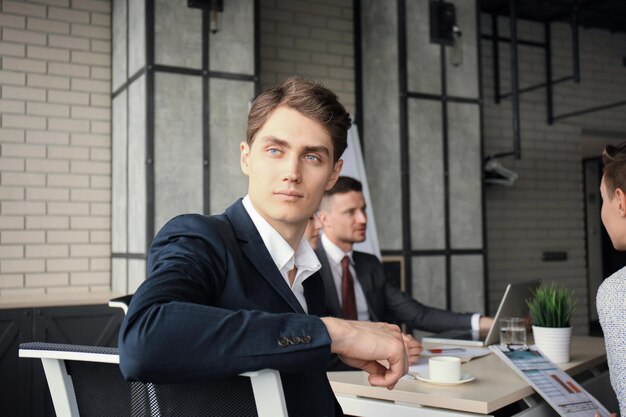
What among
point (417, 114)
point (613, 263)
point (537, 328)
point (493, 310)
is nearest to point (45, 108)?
point (417, 114)

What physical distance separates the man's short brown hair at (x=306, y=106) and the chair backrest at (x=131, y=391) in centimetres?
60

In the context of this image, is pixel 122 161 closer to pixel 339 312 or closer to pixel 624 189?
pixel 339 312

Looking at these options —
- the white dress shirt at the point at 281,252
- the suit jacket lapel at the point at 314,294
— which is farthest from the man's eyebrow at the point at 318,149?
the suit jacket lapel at the point at 314,294

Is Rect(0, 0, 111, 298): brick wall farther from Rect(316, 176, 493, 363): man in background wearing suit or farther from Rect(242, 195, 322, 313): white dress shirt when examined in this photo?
Rect(242, 195, 322, 313): white dress shirt

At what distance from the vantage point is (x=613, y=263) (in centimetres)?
863

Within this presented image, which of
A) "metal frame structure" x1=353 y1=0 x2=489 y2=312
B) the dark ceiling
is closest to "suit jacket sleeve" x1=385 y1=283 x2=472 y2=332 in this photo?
"metal frame structure" x1=353 y1=0 x2=489 y2=312

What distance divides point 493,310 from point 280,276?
5.68 metres

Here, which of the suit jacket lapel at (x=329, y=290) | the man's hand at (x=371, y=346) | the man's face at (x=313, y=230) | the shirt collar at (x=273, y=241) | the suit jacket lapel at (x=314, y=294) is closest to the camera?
the man's hand at (x=371, y=346)

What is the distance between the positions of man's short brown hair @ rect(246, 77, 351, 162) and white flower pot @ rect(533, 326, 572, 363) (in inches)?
60.9

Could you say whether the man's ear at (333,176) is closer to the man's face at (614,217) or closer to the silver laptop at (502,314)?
the man's face at (614,217)

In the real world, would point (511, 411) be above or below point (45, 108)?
below

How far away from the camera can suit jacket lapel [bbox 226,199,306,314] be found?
1263 mm

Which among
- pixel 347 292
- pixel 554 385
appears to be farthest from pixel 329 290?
pixel 554 385

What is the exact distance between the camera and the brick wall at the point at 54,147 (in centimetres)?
443
